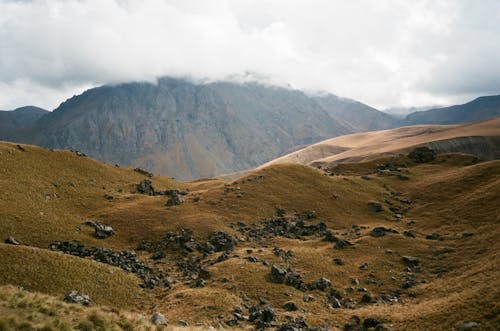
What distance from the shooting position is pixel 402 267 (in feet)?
186

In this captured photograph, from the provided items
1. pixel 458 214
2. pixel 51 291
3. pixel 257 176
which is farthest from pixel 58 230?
pixel 458 214

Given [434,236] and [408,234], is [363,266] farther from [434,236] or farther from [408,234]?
[434,236]

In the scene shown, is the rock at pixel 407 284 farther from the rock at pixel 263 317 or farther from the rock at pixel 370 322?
the rock at pixel 263 317

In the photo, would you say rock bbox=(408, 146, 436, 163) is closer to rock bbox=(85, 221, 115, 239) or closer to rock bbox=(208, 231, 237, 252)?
rock bbox=(208, 231, 237, 252)

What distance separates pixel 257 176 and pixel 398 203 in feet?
124

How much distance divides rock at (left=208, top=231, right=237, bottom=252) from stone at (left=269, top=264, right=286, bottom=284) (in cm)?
1445

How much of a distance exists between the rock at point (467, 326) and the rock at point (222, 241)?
3953 centimetres

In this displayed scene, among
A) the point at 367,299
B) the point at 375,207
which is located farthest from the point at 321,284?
the point at 375,207

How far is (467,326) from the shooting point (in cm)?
2969

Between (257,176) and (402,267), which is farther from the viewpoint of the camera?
(257,176)

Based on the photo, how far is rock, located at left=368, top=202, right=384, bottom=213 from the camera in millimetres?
89500

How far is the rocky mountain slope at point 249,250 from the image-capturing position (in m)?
36.9

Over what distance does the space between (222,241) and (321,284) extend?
74.6 feet

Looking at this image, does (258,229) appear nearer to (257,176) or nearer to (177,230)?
(177,230)
